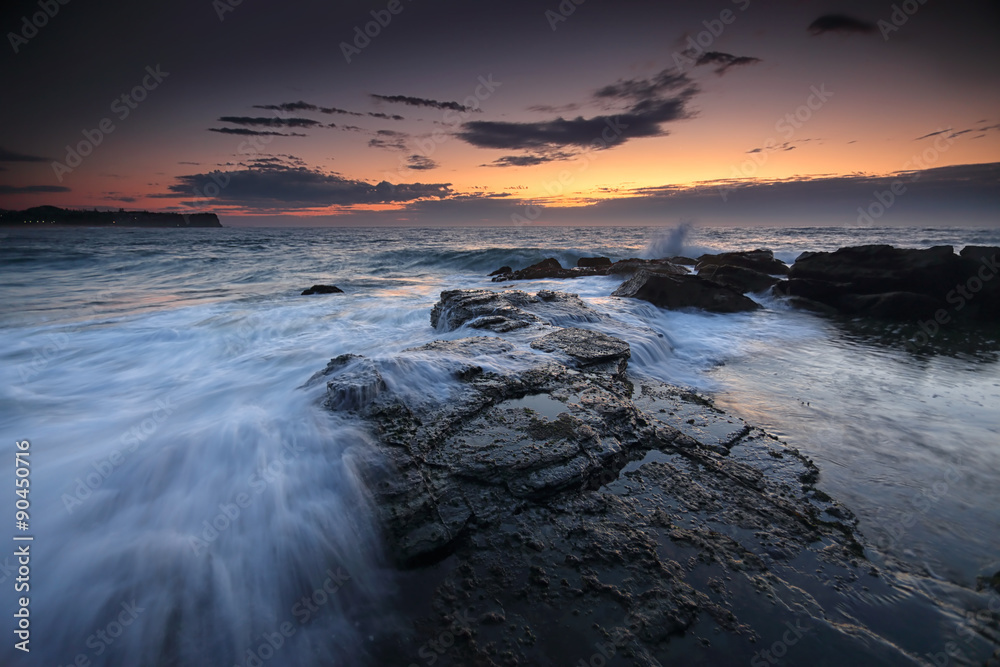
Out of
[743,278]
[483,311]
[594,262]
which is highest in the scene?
[483,311]

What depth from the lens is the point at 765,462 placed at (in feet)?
11.0

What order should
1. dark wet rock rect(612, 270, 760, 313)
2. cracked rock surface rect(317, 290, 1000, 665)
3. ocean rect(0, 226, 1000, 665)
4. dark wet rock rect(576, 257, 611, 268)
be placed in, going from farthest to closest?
1. dark wet rock rect(576, 257, 611, 268)
2. dark wet rock rect(612, 270, 760, 313)
3. ocean rect(0, 226, 1000, 665)
4. cracked rock surface rect(317, 290, 1000, 665)

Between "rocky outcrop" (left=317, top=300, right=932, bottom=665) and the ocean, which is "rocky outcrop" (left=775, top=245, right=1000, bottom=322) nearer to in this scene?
the ocean

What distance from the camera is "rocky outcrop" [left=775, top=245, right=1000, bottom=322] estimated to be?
8.80 meters

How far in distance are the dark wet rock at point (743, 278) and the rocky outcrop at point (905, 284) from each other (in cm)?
106

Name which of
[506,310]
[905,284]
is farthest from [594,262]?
[506,310]

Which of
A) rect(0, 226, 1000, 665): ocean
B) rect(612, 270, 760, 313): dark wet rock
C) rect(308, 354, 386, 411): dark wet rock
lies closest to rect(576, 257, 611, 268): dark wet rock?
rect(612, 270, 760, 313): dark wet rock

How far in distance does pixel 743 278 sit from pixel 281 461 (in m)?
13.7

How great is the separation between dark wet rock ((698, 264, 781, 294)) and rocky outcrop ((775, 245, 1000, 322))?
1.06 metres

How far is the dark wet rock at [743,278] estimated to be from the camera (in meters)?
12.1

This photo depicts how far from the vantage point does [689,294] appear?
9648 mm

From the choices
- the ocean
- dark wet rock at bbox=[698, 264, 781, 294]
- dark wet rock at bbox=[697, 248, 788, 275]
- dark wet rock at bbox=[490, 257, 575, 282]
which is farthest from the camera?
dark wet rock at bbox=[490, 257, 575, 282]

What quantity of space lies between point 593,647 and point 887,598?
1.67 metres

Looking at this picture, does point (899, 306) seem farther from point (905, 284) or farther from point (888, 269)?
point (888, 269)
